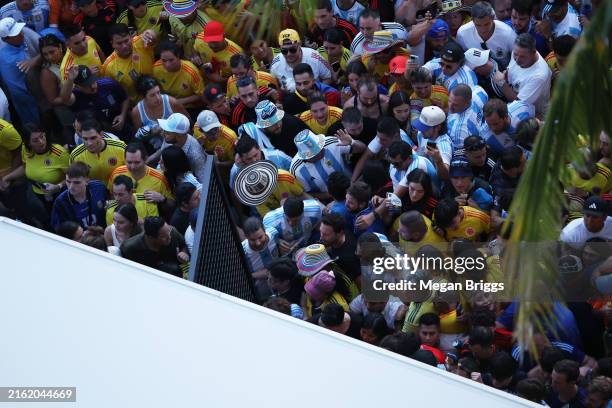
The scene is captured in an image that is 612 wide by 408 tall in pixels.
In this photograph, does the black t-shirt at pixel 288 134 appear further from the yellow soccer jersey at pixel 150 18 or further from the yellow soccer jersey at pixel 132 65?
the yellow soccer jersey at pixel 150 18

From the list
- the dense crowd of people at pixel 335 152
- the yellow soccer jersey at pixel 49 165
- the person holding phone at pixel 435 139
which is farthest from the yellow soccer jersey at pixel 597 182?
the yellow soccer jersey at pixel 49 165

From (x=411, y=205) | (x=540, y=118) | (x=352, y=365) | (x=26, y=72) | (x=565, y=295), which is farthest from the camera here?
(x=26, y=72)

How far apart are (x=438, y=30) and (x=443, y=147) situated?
1.52 m

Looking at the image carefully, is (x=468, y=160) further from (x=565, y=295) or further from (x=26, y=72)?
(x=26, y=72)

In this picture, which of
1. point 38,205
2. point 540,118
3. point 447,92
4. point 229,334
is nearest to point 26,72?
point 38,205

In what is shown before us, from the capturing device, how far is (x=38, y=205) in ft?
31.1

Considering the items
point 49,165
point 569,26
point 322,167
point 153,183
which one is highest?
point 569,26

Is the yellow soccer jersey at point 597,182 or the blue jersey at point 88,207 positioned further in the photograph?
the blue jersey at point 88,207

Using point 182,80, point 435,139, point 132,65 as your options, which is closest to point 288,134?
point 435,139

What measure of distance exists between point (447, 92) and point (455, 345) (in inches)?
98.3

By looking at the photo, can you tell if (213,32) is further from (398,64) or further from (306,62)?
(398,64)

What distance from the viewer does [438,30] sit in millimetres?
9641

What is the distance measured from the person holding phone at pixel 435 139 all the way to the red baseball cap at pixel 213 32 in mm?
2020

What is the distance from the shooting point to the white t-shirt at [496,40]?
9.45 metres
